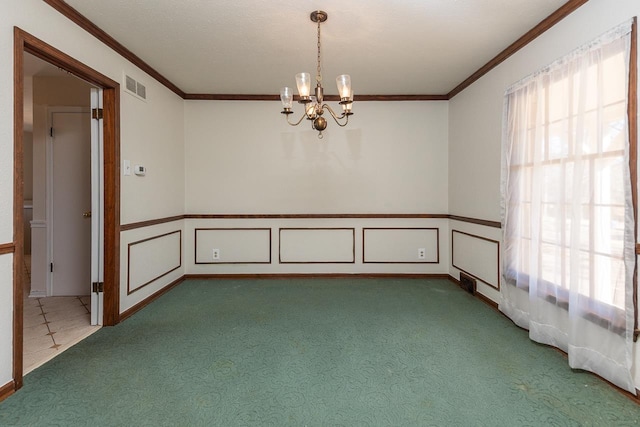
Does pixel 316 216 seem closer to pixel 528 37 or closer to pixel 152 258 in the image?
pixel 152 258

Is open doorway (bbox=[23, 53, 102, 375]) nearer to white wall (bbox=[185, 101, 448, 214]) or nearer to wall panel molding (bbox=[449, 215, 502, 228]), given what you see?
white wall (bbox=[185, 101, 448, 214])

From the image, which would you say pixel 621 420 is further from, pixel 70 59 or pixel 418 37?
pixel 70 59

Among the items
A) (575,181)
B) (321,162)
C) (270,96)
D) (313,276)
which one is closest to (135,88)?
(270,96)

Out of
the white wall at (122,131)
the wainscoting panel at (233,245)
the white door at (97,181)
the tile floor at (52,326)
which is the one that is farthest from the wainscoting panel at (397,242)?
the tile floor at (52,326)

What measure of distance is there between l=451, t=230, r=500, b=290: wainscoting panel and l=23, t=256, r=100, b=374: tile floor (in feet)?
12.5

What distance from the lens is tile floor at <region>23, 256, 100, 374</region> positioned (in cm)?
228

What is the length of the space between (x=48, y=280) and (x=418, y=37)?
461cm

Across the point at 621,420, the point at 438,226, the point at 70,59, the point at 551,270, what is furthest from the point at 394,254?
the point at 70,59

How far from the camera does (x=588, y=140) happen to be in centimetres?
204

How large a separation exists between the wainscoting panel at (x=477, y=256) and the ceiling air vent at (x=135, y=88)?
12.9ft

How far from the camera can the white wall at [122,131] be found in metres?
1.81

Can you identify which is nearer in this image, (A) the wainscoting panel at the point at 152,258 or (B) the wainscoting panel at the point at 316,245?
(A) the wainscoting panel at the point at 152,258

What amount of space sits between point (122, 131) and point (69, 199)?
4.27 ft

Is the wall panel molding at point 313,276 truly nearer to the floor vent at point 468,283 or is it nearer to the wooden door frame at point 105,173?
the floor vent at point 468,283
